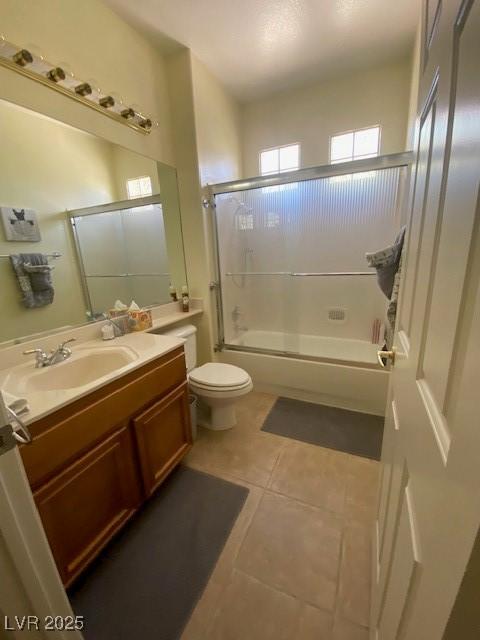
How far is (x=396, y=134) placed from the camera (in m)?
2.30

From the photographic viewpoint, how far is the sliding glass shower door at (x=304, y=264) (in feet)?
7.78

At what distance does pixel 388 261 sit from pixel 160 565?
169cm

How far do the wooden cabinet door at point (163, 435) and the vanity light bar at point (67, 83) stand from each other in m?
1.70

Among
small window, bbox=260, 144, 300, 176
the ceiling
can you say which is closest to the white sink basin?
the ceiling

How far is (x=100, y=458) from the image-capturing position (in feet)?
3.61

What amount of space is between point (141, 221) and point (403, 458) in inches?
83.4

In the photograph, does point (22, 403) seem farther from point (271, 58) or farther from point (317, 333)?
point (271, 58)

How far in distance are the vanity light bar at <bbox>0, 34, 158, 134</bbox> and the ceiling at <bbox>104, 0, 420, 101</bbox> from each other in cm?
54

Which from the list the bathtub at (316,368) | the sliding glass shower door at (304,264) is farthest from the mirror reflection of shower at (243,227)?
the bathtub at (316,368)

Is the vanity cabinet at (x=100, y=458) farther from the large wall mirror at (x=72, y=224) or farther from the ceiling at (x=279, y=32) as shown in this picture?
the ceiling at (x=279, y=32)

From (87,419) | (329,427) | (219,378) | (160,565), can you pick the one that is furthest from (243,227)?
(160,565)

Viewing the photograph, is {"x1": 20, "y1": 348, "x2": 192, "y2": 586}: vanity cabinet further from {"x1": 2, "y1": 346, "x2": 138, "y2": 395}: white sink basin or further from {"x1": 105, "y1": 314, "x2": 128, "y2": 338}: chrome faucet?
{"x1": 105, "y1": 314, "x2": 128, "y2": 338}: chrome faucet

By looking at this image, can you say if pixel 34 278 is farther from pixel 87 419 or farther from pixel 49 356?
pixel 87 419

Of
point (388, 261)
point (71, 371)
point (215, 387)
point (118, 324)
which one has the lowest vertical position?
point (215, 387)
